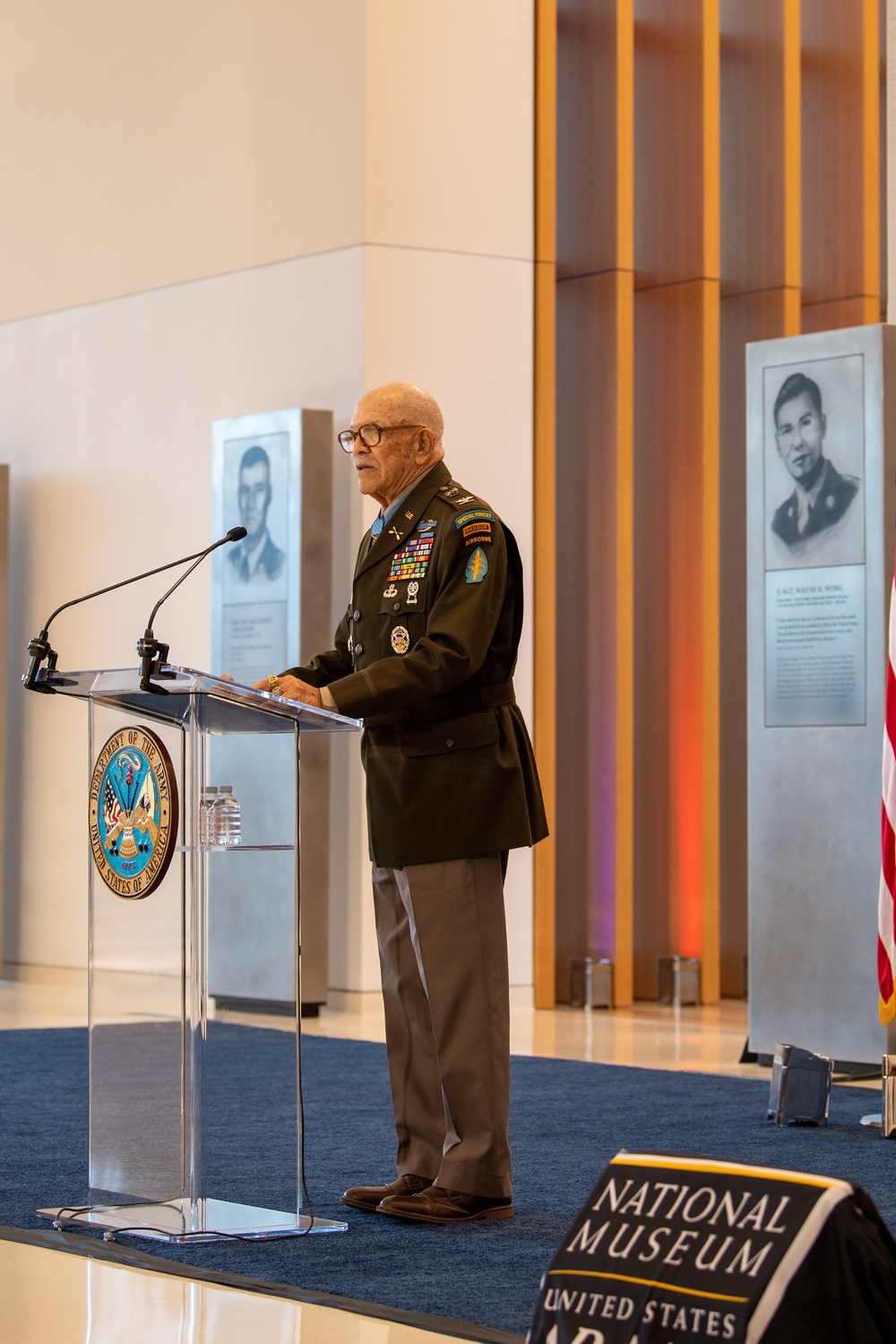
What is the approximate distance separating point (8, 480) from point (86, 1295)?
6419 millimetres

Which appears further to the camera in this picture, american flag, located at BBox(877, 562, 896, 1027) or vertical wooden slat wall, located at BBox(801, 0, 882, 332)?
vertical wooden slat wall, located at BBox(801, 0, 882, 332)

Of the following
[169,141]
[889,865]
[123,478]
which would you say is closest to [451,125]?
[169,141]

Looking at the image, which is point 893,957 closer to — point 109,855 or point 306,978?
point 109,855

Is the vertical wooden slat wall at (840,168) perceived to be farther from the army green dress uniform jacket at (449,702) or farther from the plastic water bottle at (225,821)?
the plastic water bottle at (225,821)

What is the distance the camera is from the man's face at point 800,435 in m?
6.09

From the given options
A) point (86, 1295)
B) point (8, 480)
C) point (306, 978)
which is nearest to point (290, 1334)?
point (86, 1295)

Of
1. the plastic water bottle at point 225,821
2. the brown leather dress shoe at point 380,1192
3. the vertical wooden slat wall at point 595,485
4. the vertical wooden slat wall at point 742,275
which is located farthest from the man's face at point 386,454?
the vertical wooden slat wall at point 742,275

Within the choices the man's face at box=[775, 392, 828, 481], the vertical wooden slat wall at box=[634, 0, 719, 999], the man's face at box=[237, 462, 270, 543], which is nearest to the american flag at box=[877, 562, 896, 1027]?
the man's face at box=[775, 392, 828, 481]

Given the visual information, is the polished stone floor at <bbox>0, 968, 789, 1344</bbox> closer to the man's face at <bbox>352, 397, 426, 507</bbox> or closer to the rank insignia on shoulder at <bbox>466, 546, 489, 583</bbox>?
the rank insignia on shoulder at <bbox>466, 546, 489, 583</bbox>

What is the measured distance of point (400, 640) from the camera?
3684 mm

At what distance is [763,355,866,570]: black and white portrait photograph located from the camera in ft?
19.6

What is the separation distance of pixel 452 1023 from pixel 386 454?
106 centimetres

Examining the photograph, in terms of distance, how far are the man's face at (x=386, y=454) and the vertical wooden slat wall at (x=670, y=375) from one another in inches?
160

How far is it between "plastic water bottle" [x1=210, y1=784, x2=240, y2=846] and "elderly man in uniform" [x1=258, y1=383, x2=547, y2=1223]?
21 cm
